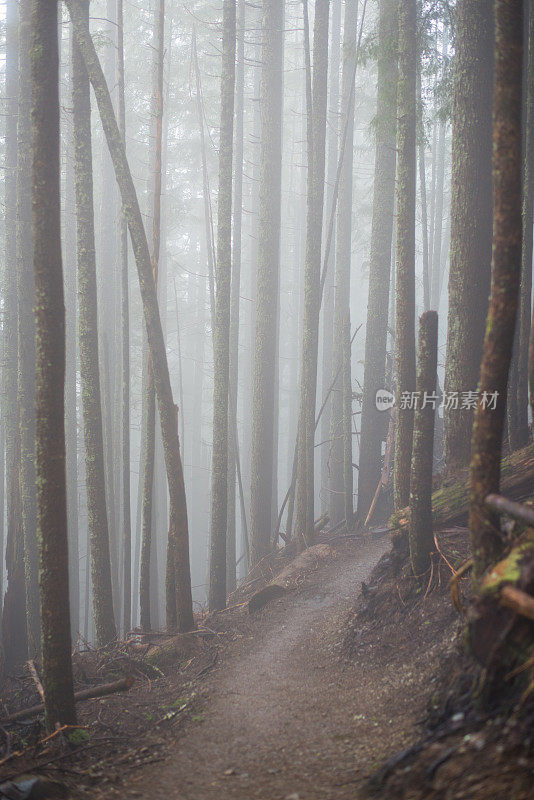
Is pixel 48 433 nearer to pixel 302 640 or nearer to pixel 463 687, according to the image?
pixel 463 687

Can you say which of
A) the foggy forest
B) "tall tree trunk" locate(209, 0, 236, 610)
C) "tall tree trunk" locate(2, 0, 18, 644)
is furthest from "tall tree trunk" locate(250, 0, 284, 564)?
"tall tree trunk" locate(2, 0, 18, 644)

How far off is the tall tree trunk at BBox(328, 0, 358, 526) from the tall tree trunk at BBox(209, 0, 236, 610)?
130 inches

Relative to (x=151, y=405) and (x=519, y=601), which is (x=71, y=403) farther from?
(x=519, y=601)

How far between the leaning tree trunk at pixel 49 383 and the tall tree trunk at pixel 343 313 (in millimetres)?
7514

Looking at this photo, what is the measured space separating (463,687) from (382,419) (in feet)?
28.0

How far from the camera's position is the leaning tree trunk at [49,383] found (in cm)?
463

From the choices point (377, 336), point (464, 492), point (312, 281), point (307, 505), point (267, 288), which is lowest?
point (307, 505)

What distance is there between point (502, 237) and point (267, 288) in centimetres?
836

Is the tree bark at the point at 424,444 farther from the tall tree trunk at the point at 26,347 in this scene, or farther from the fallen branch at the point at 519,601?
the tall tree trunk at the point at 26,347

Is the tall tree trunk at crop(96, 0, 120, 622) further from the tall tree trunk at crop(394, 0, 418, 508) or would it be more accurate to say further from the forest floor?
the tall tree trunk at crop(394, 0, 418, 508)

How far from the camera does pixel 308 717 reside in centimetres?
480

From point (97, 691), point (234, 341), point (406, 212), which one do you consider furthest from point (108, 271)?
point (97, 691)

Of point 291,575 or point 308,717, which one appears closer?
point 308,717

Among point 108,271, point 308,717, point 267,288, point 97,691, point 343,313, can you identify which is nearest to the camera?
point 308,717
